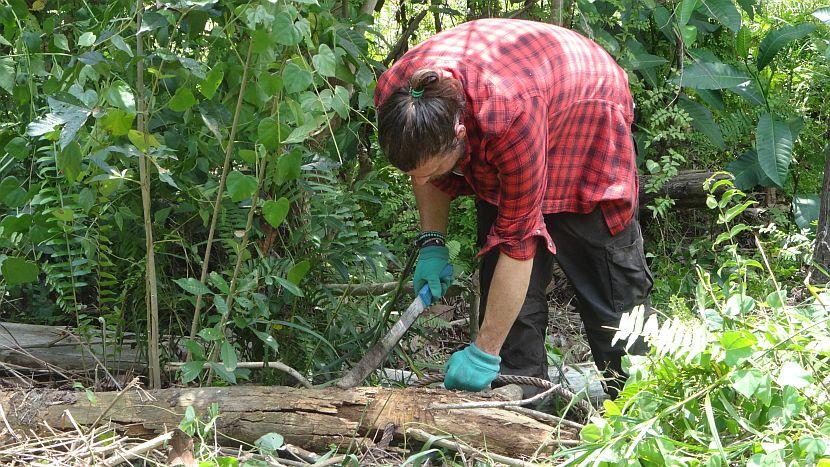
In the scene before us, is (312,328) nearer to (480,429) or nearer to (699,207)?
(480,429)

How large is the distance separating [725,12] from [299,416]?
9.30 feet

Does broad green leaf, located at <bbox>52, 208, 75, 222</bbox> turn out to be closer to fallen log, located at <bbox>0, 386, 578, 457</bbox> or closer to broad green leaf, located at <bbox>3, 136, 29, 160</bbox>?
broad green leaf, located at <bbox>3, 136, 29, 160</bbox>


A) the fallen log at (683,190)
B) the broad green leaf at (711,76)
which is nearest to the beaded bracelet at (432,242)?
the fallen log at (683,190)

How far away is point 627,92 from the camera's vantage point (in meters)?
2.68

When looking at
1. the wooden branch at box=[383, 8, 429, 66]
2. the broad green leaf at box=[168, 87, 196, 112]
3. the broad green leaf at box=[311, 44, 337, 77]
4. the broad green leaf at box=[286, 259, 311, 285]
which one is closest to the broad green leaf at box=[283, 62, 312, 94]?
the broad green leaf at box=[311, 44, 337, 77]

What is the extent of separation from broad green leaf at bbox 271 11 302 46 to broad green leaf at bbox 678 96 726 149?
2.84m

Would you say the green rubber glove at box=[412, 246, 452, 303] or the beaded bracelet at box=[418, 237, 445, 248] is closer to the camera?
the green rubber glove at box=[412, 246, 452, 303]

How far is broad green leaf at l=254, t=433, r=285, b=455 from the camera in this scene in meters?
2.11

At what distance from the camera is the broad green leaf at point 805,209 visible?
411cm

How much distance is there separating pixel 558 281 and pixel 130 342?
224 cm

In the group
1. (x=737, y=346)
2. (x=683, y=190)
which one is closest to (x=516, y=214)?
(x=737, y=346)

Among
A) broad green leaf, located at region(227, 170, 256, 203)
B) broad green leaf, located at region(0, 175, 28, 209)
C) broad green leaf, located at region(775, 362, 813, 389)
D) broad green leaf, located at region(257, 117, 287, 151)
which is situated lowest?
broad green leaf, located at region(775, 362, 813, 389)

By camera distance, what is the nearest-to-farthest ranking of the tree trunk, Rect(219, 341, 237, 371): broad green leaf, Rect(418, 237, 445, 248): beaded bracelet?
1. Rect(219, 341, 237, 371): broad green leaf
2. Rect(418, 237, 445, 248): beaded bracelet
3. the tree trunk

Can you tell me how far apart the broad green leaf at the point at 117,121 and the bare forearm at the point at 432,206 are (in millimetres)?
1068
